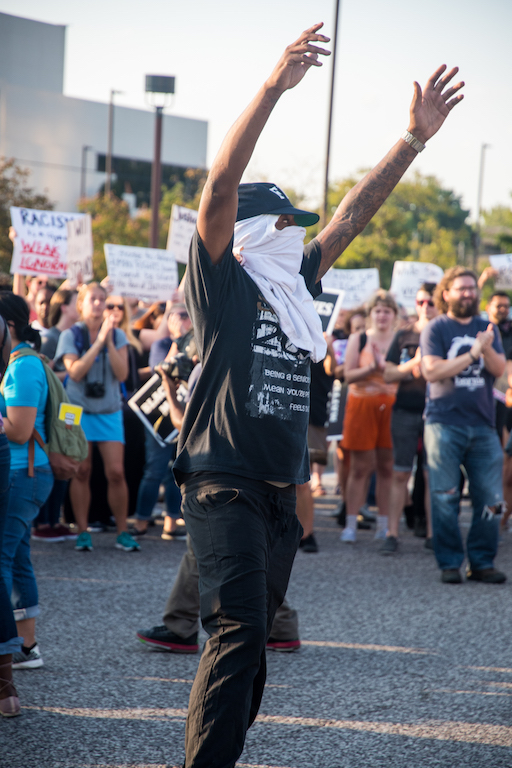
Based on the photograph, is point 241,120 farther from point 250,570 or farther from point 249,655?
point 249,655

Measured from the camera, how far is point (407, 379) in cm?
746

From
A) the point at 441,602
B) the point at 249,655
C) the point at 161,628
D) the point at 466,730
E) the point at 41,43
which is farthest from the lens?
the point at 41,43

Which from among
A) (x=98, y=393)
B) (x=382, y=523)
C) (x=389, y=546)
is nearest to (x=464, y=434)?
(x=389, y=546)

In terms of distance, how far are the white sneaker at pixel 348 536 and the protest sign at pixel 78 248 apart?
15.6 ft

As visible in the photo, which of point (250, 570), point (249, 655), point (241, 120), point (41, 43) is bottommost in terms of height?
point (249, 655)

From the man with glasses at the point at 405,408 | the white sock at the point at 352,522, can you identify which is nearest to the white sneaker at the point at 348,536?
the white sock at the point at 352,522

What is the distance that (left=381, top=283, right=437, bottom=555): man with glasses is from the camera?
741cm

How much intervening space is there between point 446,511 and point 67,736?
372cm

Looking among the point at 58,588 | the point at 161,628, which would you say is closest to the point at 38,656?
the point at 161,628

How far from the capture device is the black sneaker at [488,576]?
20.3 feet

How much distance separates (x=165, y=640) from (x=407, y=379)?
380 cm

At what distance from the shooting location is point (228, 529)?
8.08ft

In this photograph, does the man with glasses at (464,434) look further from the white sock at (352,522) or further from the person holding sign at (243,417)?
the person holding sign at (243,417)

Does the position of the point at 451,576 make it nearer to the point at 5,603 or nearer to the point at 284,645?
the point at 284,645
